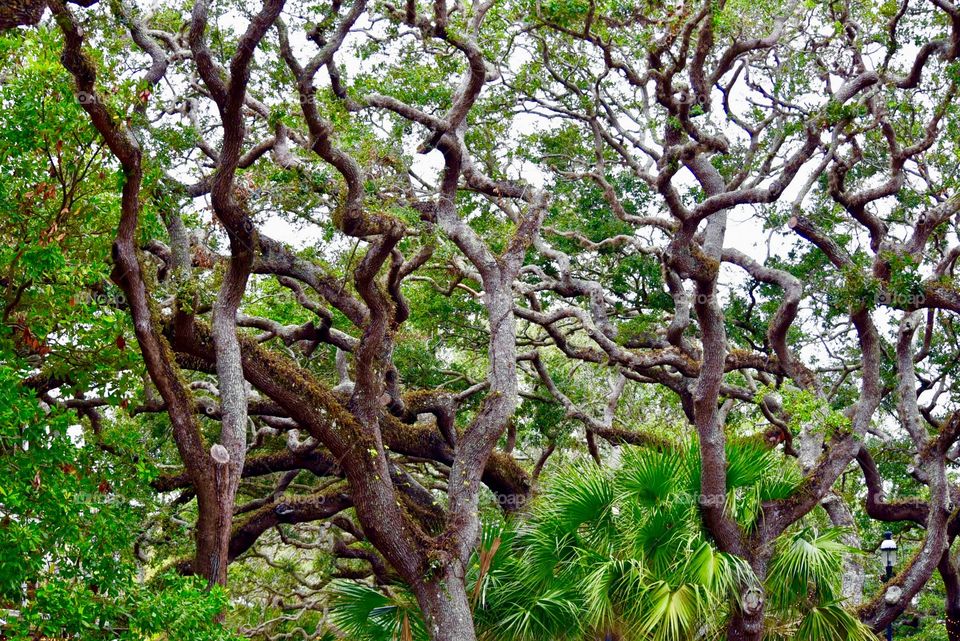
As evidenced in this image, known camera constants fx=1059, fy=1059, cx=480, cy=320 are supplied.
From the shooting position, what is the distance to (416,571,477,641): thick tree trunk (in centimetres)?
881

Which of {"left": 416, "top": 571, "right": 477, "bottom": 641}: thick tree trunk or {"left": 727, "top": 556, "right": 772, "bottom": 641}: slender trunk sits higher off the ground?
{"left": 416, "top": 571, "right": 477, "bottom": 641}: thick tree trunk

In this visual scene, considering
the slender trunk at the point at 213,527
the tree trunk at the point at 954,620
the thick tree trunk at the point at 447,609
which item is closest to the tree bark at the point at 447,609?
the thick tree trunk at the point at 447,609

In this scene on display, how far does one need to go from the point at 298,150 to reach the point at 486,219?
142 inches

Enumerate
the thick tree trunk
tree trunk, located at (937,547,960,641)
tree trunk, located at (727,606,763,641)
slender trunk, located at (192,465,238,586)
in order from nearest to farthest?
slender trunk, located at (192,465,238,586) < the thick tree trunk < tree trunk, located at (727,606,763,641) < tree trunk, located at (937,547,960,641)

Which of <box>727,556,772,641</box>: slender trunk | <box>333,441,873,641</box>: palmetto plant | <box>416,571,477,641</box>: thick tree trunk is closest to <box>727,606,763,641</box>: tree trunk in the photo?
<box>727,556,772,641</box>: slender trunk

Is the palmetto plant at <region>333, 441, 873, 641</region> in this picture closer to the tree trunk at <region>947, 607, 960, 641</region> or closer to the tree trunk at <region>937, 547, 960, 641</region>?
the tree trunk at <region>937, 547, 960, 641</region>

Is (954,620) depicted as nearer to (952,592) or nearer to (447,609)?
(952,592)

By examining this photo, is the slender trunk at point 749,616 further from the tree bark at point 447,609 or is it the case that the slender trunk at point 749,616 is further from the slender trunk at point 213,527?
the slender trunk at point 213,527

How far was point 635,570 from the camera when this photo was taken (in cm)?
893

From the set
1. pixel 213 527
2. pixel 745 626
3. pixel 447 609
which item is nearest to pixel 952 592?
pixel 745 626

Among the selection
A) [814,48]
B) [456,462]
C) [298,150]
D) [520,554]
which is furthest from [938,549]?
[298,150]

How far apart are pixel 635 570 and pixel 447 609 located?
162cm

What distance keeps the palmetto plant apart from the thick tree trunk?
0.95 ft

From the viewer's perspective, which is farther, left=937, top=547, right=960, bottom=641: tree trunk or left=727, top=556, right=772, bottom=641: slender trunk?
left=937, top=547, right=960, bottom=641: tree trunk
